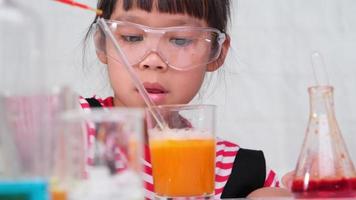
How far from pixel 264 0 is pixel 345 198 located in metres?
1.39

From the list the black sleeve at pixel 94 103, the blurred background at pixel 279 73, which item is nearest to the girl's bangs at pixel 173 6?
the black sleeve at pixel 94 103

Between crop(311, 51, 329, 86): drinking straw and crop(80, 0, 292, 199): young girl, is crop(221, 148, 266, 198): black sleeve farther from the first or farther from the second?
crop(311, 51, 329, 86): drinking straw

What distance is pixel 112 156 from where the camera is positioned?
0.47 metres

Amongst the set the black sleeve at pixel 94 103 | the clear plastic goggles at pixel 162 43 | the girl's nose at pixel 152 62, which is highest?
the clear plastic goggles at pixel 162 43

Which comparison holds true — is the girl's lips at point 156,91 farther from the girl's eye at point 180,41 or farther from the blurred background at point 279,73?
the blurred background at point 279,73

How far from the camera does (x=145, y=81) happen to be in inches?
46.6

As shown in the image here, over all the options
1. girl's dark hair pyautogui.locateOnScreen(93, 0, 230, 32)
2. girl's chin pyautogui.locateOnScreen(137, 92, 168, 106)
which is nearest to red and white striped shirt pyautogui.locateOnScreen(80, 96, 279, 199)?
girl's chin pyautogui.locateOnScreen(137, 92, 168, 106)

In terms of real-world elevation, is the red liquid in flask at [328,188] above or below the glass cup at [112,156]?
below

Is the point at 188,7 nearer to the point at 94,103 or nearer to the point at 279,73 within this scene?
the point at 94,103

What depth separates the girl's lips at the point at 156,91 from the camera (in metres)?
1.19

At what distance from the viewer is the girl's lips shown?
1194mm

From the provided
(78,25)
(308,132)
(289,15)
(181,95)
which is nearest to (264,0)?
(289,15)

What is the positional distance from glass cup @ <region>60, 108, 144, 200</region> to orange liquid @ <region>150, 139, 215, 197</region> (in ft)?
1.11

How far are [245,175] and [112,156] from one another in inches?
32.8
